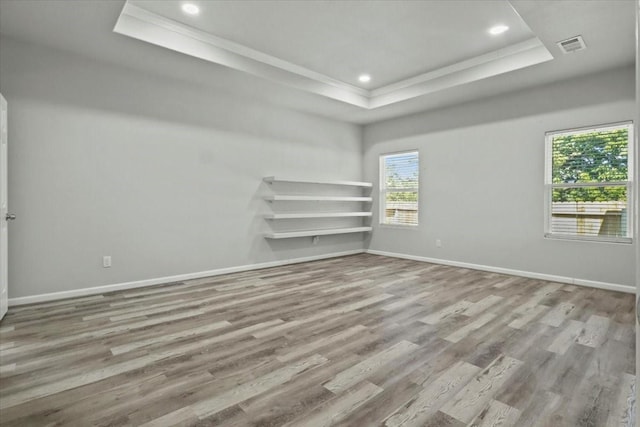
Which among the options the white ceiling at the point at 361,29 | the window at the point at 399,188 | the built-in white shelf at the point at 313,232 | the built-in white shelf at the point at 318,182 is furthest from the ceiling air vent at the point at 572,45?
the built-in white shelf at the point at 313,232

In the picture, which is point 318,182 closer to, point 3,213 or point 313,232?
point 313,232

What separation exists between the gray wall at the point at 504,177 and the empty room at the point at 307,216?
0.10ft

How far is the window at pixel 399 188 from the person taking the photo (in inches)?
245

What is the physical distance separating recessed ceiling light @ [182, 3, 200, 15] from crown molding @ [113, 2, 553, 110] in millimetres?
271

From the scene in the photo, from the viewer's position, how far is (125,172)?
404 cm

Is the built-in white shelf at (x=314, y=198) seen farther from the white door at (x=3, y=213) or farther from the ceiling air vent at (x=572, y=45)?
the ceiling air vent at (x=572, y=45)

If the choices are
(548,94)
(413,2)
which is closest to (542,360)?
(413,2)

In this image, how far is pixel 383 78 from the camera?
506cm

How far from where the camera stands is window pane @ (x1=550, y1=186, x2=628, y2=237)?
4094mm

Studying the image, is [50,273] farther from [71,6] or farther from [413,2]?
[413,2]

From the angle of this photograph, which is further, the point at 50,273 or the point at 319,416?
the point at 50,273

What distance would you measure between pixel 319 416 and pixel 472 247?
437cm

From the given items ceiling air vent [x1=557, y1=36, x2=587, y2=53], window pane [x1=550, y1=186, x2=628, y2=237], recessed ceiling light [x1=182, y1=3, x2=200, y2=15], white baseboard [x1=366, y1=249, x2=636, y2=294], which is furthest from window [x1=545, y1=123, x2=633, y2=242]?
recessed ceiling light [x1=182, y1=3, x2=200, y2=15]

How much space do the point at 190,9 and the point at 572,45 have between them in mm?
3768
